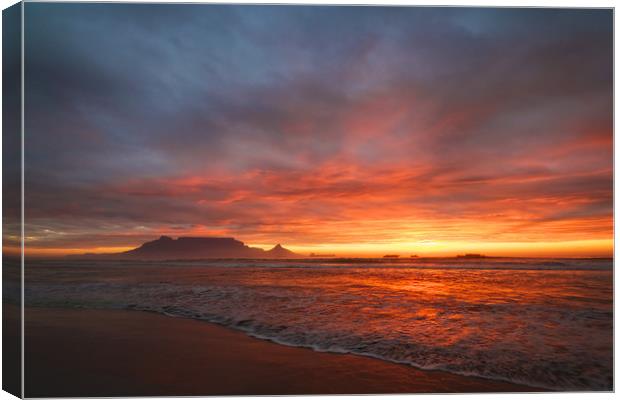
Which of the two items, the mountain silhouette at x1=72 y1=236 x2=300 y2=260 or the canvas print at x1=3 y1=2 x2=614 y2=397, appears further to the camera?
the mountain silhouette at x1=72 y1=236 x2=300 y2=260

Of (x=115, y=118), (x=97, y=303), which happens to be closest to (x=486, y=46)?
(x=115, y=118)

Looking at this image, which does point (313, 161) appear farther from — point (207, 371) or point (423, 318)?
point (207, 371)

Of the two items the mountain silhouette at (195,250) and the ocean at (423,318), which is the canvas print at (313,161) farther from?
the mountain silhouette at (195,250)

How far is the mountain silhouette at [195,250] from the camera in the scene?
36.5 ft

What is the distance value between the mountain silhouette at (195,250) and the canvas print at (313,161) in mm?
4305

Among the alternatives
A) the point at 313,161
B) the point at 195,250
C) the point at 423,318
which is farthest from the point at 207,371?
the point at 195,250

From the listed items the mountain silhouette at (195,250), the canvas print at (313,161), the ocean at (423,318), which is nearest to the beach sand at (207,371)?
the canvas print at (313,161)

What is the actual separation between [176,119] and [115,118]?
27.2 inches

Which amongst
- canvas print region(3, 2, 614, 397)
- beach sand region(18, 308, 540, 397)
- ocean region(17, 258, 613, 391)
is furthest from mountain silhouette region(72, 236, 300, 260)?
beach sand region(18, 308, 540, 397)

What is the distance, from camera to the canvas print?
3.44 m

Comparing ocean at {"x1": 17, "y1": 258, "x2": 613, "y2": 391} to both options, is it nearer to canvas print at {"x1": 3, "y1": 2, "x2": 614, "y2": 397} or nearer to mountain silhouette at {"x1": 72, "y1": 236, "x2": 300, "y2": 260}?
canvas print at {"x1": 3, "y1": 2, "x2": 614, "y2": 397}

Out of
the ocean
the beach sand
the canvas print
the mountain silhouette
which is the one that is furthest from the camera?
the mountain silhouette

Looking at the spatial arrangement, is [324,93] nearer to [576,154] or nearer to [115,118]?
[115,118]

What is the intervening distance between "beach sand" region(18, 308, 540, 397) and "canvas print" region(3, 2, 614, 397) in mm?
20
